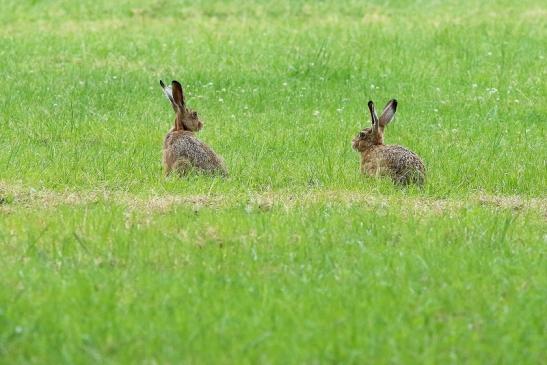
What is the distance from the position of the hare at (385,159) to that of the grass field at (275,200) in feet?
0.50

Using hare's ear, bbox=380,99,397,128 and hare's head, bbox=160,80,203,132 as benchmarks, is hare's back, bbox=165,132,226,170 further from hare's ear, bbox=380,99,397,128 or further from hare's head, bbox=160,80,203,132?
hare's ear, bbox=380,99,397,128

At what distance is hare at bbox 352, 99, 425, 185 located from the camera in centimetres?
1055

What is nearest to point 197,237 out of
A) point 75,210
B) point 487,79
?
point 75,210

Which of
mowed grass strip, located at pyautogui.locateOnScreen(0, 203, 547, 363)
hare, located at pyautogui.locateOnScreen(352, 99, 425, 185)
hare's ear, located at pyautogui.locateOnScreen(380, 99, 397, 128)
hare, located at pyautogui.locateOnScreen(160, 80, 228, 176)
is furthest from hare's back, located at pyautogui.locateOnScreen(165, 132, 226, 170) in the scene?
hare's ear, located at pyautogui.locateOnScreen(380, 99, 397, 128)

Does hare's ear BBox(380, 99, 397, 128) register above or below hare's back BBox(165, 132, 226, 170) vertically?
above

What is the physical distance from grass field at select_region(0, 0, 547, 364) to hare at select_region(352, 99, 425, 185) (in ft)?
0.50

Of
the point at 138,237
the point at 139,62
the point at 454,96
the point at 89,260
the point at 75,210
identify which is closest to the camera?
the point at 89,260

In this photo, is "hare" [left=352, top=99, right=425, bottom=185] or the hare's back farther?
the hare's back

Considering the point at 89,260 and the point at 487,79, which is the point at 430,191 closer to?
the point at 89,260

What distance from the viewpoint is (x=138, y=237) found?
27.0 feet

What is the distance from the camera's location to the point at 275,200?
9688mm

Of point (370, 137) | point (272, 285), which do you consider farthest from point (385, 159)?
point (272, 285)

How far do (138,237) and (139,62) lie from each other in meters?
9.00

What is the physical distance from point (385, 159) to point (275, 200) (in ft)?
4.93
